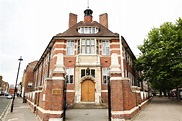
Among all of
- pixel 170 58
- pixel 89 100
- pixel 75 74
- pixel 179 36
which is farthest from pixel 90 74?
pixel 179 36

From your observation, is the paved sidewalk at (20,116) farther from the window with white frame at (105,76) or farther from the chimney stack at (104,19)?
the chimney stack at (104,19)

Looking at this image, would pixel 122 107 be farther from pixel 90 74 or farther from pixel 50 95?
pixel 90 74

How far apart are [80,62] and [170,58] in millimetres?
11072

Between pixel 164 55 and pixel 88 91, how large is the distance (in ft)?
33.6

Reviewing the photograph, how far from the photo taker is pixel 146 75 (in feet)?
73.9

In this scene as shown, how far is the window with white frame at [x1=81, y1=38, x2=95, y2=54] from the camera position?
767 inches

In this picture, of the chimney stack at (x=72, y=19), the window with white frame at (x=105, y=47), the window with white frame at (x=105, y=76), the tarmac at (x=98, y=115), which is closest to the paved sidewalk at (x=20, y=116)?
the tarmac at (x=98, y=115)

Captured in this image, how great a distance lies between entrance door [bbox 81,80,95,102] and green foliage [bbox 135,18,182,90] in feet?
27.4

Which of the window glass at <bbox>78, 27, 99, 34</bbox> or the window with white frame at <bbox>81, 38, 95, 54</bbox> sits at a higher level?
the window glass at <bbox>78, 27, 99, 34</bbox>

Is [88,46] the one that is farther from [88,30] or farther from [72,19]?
[72,19]

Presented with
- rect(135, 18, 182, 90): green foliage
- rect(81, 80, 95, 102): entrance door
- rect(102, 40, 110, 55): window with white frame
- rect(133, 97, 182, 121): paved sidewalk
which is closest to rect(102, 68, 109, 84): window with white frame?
rect(81, 80, 95, 102): entrance door

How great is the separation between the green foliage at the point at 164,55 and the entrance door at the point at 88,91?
27.4 ft

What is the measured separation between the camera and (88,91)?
18.4m

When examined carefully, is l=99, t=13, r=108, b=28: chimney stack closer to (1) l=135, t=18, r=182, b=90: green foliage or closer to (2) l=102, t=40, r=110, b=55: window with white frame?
(2) l=102, t=40, r=110, b=55: window with white frame
